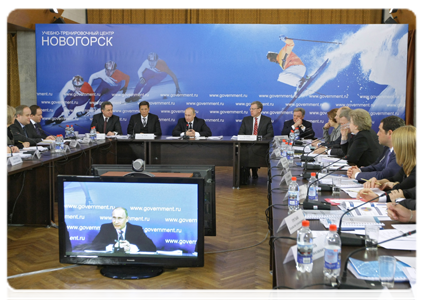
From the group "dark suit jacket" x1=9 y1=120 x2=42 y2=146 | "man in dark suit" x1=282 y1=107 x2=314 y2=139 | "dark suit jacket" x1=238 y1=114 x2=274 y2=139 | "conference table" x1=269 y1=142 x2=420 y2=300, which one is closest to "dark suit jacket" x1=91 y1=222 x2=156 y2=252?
"conference table" x1=269 y1=142 x2=420 y2=300

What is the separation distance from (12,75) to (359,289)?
872cm

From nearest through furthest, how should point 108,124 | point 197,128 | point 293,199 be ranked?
point 293,199
point 197,128
point 108,124

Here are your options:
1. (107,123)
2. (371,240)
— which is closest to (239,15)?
(107,123)

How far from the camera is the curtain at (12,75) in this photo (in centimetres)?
827

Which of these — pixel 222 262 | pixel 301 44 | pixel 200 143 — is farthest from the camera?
pixel 301 44

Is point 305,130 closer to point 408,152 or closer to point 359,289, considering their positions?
point 408,152

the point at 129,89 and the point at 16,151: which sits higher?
the point at 129,89

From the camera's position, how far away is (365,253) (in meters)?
1.57

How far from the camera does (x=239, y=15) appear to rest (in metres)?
9.46

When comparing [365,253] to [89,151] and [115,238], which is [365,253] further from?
[89,151]

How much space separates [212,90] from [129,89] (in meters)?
1.60

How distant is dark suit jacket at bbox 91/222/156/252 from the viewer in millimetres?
2355

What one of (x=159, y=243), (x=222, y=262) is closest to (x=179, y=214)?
(x=159, y=243)

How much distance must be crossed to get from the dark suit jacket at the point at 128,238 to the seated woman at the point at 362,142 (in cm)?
256
